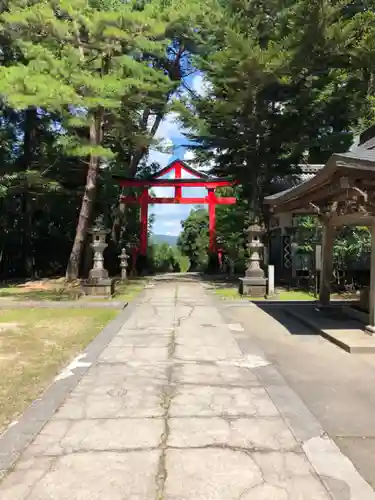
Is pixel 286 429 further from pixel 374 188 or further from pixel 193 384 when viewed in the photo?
pixel 374 188

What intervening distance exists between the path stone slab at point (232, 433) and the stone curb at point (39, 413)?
101cm

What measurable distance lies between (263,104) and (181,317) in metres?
9.41

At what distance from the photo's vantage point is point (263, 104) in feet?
50.6

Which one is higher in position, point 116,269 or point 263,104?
point 263,104

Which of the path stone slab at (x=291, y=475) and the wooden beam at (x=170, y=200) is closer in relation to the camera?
the path stone slab at (x=291, y=475)

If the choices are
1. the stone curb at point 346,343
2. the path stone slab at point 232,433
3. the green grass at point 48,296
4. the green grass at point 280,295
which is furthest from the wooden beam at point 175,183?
the path stone slab at point 232,433

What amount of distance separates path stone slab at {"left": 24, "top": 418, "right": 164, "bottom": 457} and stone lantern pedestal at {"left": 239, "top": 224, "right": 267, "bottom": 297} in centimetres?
969

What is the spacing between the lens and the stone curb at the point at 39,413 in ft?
9.66

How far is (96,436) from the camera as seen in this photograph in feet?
10.6

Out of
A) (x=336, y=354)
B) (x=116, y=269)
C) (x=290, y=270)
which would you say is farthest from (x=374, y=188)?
(x=116, y=269)

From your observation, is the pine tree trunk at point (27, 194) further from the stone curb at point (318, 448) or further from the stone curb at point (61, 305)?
the stone curb at point (318, 448)

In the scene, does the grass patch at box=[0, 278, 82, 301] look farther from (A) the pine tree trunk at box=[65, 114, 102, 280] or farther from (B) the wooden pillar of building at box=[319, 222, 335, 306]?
(B) the wooden pillar of building at box=[319, 222, 335, 306]

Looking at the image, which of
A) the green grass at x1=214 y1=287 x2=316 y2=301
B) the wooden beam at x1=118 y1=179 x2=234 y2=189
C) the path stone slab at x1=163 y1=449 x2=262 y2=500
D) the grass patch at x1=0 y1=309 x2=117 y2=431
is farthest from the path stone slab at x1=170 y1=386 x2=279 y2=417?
the wooden beam at x1=118 y1=179 x2=234 y2=189

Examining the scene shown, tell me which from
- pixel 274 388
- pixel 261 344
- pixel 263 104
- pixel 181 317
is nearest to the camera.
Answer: pixel 274 388
